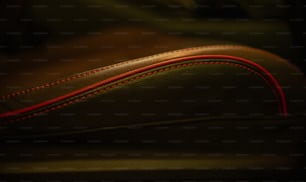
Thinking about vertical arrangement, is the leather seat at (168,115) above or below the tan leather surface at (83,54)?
below

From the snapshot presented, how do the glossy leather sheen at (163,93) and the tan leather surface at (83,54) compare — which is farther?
the tan leather surface at (83,54)

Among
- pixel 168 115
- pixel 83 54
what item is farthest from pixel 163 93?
pixel 83 54

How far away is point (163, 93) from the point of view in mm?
894

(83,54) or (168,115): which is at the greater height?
(83,54)

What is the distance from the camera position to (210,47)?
88cm

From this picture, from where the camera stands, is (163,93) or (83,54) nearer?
(163,93)

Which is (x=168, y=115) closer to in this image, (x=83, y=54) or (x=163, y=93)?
(x=163, y=93)

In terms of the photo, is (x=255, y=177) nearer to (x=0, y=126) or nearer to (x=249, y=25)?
(x=249, y=25)

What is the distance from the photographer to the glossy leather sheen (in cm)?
86

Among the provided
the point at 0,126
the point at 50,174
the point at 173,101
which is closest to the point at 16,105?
the point at 0,126

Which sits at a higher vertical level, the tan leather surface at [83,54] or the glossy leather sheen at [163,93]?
the tan leather surface at [83,54]

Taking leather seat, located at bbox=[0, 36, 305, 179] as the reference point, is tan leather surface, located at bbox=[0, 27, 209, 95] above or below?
above

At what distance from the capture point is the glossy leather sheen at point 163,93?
2.83 feet

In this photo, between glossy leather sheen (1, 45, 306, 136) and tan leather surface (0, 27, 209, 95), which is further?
tan leather surface (0, 27, 209, 95)
